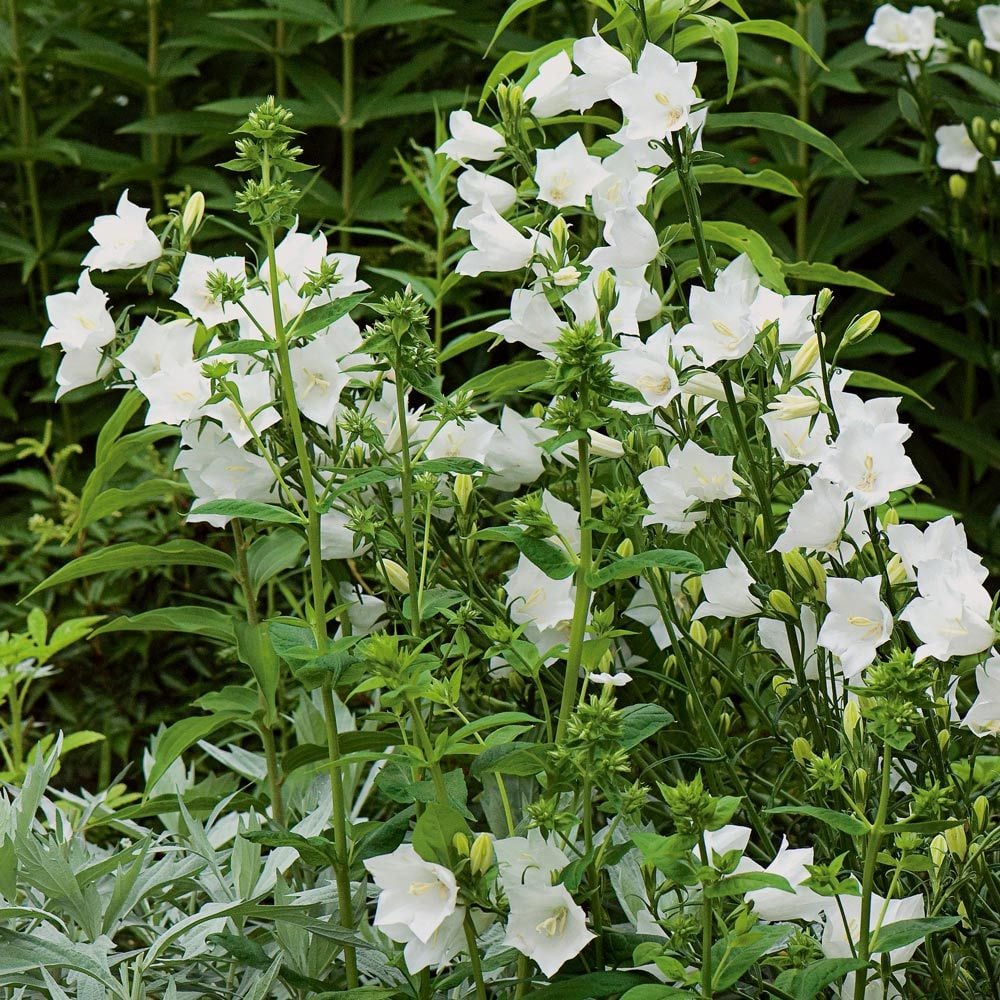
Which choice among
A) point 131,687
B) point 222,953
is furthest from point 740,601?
point 131,687

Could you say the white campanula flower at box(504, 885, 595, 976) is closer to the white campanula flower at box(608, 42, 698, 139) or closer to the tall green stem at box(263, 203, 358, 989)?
the tall green stem at box(263, 203, 358, 989)

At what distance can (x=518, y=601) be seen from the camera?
1048 millimetres

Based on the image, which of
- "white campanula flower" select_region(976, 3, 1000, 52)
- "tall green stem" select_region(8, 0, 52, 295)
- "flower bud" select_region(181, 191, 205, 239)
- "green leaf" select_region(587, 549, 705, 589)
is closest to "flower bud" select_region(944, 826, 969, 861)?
"green leaf" select_region(587, 549, 705, 589)

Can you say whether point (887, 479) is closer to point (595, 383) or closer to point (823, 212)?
point (595, 383)

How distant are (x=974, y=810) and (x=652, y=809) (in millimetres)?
301

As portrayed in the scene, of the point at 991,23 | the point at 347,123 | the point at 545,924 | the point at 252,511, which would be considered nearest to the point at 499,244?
the point at 252,511

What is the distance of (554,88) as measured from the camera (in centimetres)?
107

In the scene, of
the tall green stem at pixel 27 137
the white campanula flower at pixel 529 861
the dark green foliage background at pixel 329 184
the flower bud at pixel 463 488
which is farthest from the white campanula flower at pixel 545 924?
the tall green stem at pixel 27 137

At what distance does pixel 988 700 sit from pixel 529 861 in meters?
0.32

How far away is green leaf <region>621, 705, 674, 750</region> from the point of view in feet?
2.76

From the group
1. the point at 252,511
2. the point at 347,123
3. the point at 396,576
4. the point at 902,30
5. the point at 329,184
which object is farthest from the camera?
the point at 329,184

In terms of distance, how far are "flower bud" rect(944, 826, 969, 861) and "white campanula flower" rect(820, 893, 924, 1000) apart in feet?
0.14

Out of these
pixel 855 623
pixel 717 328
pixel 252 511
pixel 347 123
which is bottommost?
pixel 855 623

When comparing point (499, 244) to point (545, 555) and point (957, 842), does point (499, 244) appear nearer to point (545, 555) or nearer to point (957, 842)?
point (545, 555)
